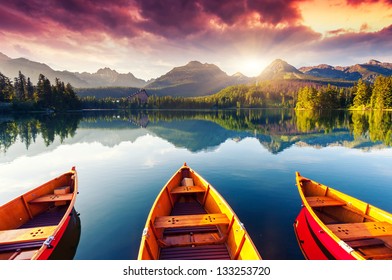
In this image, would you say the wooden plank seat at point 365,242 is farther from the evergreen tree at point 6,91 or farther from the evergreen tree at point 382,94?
the evergreen tree at point 6,91

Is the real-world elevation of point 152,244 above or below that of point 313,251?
above

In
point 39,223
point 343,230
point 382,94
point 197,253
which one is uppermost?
point 382,94

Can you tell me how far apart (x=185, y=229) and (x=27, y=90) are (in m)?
133

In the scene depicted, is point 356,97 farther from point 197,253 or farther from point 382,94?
point 197,253

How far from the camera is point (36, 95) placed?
10356cm

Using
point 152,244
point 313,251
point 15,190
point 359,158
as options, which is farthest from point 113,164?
point 359,158

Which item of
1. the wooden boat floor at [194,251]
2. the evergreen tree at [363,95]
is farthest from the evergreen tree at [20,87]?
the evergreen tree at [363,95]

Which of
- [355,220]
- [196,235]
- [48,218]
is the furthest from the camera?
[48,218]

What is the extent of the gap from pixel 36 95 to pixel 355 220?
123918 mm

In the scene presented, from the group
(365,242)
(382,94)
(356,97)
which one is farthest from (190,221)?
(356,97)

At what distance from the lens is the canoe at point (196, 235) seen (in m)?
7.11

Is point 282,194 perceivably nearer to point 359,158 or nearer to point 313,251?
point 313,251

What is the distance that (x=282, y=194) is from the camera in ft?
49.7
